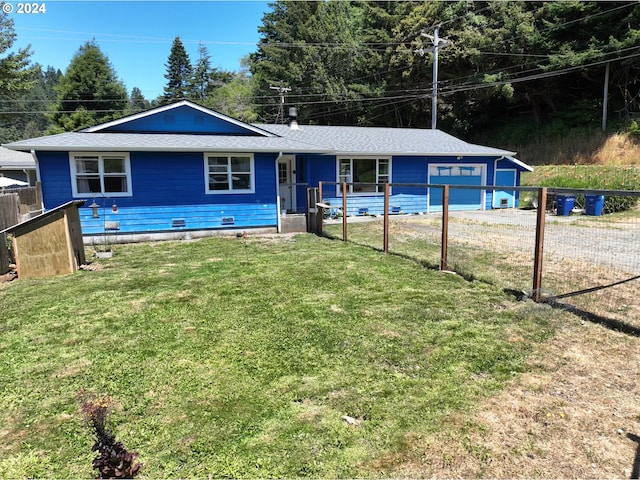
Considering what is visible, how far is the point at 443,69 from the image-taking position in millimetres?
32500

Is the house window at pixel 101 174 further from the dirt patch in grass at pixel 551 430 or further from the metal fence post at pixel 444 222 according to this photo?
the dirt patch in grass at pixel 551 430

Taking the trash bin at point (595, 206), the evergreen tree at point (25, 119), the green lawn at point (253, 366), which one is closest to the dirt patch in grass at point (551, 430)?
the green lawn at point (253, 366)

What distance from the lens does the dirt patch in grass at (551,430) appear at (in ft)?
7.41

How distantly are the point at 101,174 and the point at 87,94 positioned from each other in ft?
118

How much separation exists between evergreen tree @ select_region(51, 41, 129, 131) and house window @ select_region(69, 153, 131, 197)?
3207 centimetres

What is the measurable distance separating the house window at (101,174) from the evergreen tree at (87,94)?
105 feet

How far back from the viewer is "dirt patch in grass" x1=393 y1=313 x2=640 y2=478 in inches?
88.9

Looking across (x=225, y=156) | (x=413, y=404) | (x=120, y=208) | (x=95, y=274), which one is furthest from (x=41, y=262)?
(x=413, y=404)

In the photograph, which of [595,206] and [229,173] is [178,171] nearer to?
[229,173]

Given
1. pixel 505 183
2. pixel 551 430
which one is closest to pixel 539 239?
pixel 551 430

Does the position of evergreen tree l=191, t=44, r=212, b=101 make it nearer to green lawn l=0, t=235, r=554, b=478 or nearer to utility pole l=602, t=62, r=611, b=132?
utility pole l=602, t=62, r=611, b=132

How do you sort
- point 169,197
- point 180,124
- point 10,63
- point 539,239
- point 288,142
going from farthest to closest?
point 10,63 → point 288,142 → point 180,124 → point 169,197 → point 539,239

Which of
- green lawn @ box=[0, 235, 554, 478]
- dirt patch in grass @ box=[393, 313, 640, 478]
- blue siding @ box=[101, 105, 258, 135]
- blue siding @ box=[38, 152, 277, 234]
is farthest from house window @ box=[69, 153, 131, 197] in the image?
dirt patch in grass @ box=[393, 313, 640, 478]

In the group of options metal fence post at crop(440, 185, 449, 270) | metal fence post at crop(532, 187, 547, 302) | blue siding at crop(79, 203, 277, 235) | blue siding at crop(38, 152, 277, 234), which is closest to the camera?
metal fence post at crop(532, 187, 547, 302)
